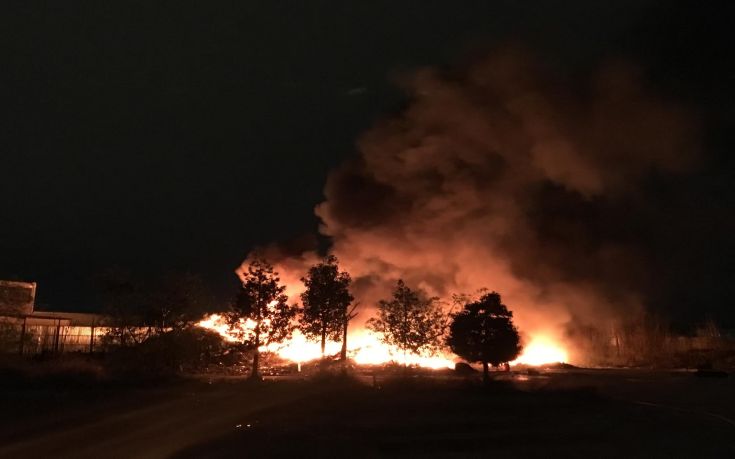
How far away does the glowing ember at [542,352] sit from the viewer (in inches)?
1943

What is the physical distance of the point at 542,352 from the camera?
51.6 metres

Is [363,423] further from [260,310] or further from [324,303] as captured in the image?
[324,303]

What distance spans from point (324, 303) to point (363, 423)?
17.8 metres

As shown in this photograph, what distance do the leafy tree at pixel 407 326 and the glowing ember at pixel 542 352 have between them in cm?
2016

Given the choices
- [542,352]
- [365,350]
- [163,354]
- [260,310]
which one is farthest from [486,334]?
[542,352]

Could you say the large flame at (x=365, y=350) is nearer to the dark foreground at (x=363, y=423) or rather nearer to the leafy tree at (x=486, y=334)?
the leafy tree at (x=486, y=334)

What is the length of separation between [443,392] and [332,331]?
11986 millimetres

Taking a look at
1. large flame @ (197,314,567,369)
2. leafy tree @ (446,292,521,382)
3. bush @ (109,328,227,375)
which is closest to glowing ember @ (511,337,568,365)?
large flame @ (197,314,567,369)

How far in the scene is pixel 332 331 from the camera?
32.0 m

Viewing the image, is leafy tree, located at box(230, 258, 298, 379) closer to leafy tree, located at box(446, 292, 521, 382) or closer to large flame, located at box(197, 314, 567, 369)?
large flame, located at box(197, 314, 567, 369)

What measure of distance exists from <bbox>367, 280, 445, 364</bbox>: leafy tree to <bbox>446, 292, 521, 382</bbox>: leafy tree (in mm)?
2979

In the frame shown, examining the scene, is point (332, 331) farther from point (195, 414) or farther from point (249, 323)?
point (195, 414)

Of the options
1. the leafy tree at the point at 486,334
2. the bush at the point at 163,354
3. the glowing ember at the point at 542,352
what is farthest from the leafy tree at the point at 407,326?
the glowing ember at the point at 542,352

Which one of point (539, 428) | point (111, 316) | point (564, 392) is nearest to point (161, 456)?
point (539, 428)
